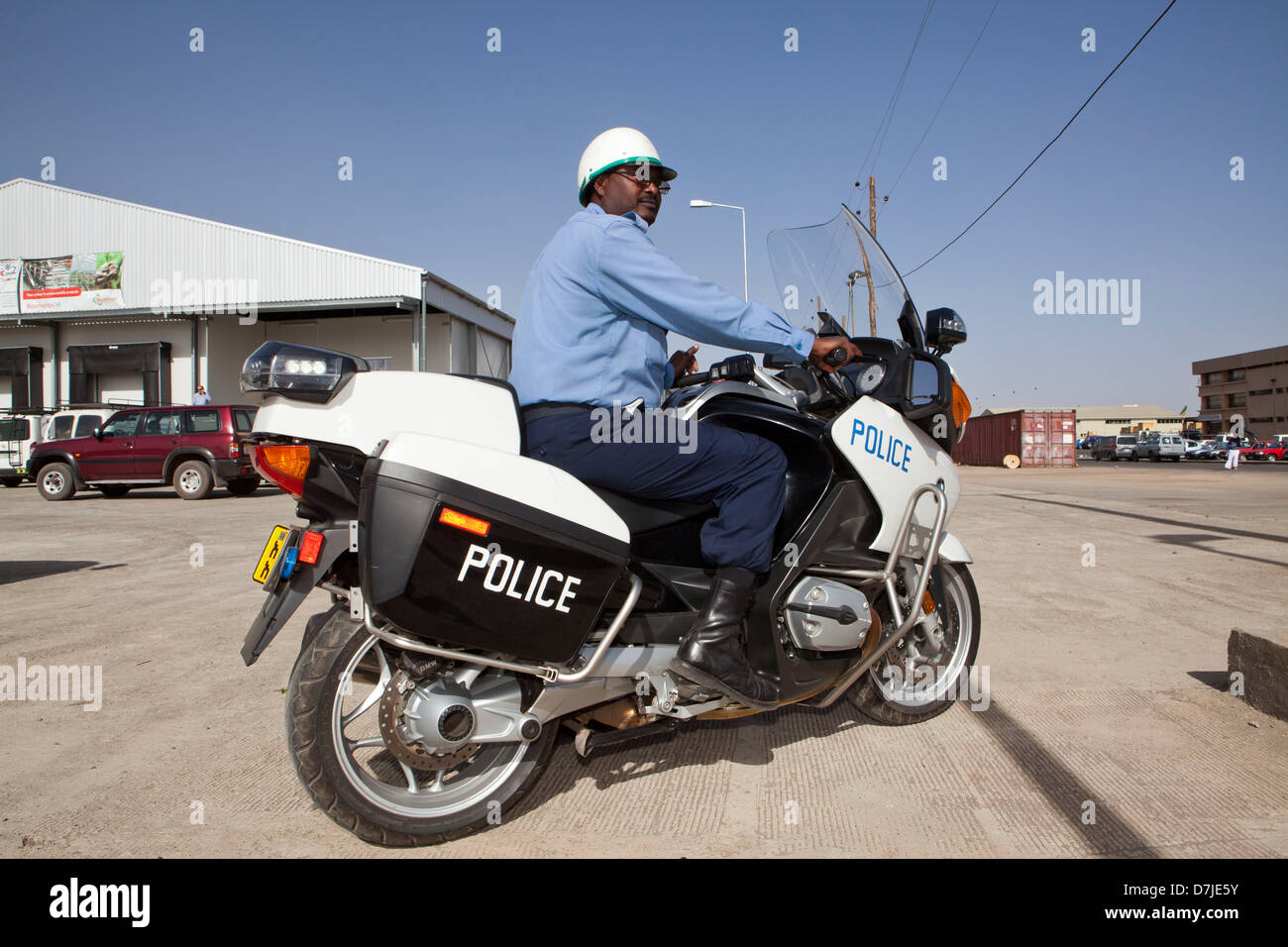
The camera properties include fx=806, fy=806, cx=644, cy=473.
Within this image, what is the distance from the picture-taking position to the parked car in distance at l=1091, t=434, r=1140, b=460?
48.2 meters

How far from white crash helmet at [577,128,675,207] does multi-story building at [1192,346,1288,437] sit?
296ft

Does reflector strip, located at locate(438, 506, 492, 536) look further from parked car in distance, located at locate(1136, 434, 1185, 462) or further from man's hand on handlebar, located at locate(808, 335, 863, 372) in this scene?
parked car in distance, located at locate(1136, 434, 1185, 462)

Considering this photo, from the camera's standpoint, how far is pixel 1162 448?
4675 centimetres

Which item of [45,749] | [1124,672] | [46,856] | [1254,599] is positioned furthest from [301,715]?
[1254,599]

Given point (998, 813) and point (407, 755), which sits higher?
point (407, 755)

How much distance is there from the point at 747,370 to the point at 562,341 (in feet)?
2.36

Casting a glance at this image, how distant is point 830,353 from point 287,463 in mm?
1744

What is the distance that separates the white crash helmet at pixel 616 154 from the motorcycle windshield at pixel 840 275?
2.93 ft

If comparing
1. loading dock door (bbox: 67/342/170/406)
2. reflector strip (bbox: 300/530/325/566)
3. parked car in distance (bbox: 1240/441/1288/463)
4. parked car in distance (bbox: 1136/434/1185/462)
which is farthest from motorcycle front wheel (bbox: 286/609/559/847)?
parked car in distance (bbox: 1240/441/1288/463)

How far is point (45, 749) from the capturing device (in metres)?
3.04

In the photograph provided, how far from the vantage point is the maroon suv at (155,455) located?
50.2 ft

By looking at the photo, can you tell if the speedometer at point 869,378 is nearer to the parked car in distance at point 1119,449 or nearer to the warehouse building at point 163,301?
the warehouse building at point 163,301

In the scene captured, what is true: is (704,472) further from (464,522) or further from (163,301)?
(163,301)
